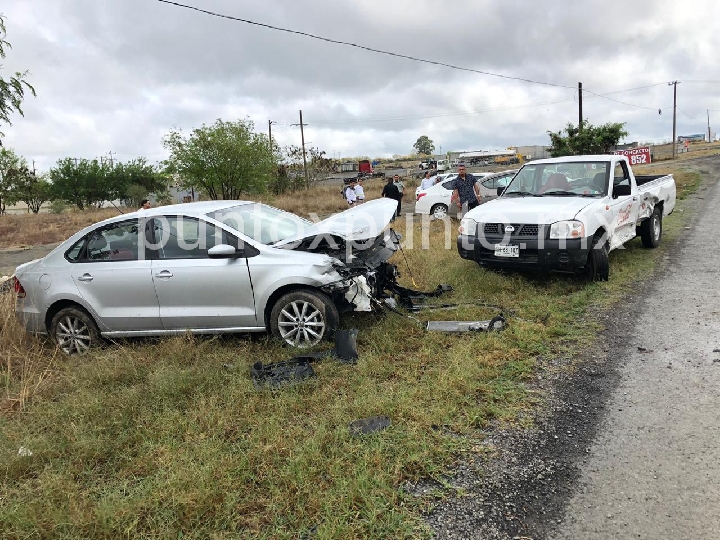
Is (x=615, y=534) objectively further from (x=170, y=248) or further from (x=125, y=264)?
(x=125, y=264)

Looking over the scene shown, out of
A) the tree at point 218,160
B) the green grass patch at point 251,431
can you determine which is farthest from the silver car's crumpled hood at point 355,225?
the tree at point 218,160

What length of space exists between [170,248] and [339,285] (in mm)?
1730

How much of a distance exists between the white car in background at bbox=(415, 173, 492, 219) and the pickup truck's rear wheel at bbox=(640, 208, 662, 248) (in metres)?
6.48

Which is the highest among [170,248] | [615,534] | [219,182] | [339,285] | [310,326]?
[219,182]

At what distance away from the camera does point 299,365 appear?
168 inches

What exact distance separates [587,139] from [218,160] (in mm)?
19831

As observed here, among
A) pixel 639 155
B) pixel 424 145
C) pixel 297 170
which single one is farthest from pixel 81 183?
pixel 424 145

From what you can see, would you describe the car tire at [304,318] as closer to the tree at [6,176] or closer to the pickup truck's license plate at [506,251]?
the pickup truck's license plate at [506,251]

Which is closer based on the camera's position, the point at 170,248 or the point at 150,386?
the point at 150,386

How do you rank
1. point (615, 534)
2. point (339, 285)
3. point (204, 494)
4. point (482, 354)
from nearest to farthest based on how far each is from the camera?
point (615, 534), point (204, 494), point (482, 354), point (339, 285)

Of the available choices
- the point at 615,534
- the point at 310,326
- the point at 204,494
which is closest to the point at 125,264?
the point at 310,326

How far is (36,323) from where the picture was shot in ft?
17.3

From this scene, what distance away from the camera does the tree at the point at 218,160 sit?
2120cm

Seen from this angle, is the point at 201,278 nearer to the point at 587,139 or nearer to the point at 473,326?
the point at 473,326
